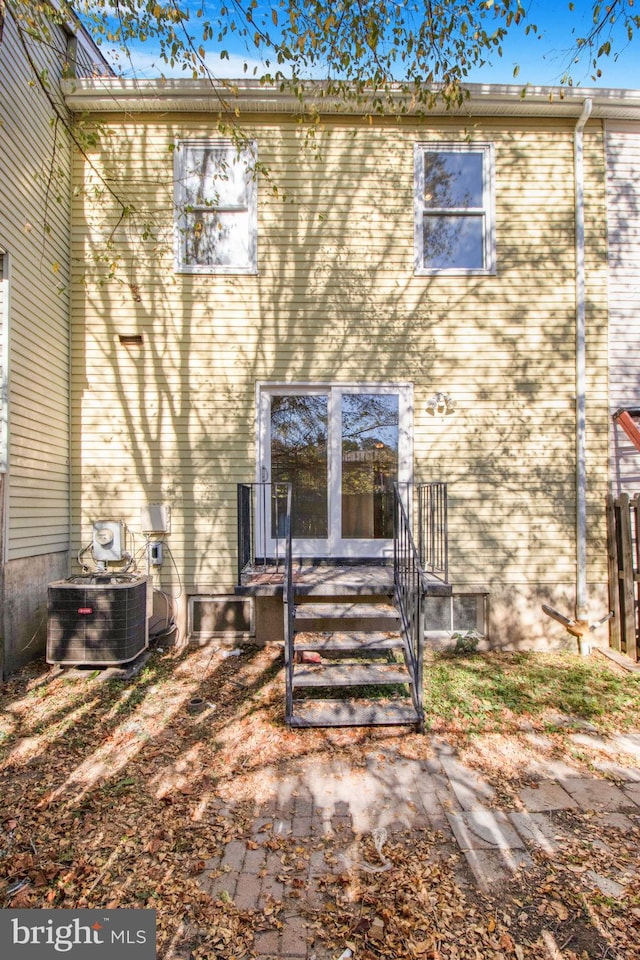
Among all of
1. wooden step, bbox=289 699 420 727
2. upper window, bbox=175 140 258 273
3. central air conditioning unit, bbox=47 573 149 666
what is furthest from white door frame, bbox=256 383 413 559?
wooden step, bbox=289 699 420 727

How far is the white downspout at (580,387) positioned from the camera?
17.4 ft

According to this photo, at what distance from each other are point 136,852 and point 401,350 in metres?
4.79

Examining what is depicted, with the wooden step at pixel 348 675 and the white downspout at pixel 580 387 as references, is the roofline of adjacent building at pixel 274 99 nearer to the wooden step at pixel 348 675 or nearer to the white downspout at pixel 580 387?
the white downspout at pixel 580 387

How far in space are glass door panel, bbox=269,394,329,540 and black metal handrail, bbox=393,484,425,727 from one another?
45.7 inches

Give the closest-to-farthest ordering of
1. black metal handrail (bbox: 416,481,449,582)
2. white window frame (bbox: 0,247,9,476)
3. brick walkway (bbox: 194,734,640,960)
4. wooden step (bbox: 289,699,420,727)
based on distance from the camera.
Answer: brick walkway (bbox: 194,734,640,960) < wooden step (bbox: 289,699,420,727) < white window frame (bbox: 0,247,9,476) < black metal handrail (bbox: 416,481,449,582)

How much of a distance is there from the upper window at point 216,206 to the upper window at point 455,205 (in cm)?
191

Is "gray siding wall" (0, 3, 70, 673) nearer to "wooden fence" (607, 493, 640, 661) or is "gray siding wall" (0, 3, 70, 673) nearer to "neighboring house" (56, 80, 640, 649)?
"neighboring house" (56, 80, 640, 649)

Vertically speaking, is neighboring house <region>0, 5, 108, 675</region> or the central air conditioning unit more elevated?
neighboring house <region>0, 5, 108, 675</region>

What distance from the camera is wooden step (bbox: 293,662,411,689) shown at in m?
3.55

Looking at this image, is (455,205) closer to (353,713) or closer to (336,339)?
(336,339)

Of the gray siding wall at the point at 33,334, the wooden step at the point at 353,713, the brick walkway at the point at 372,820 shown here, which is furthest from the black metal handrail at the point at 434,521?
the gray siding wall at the point at 33,334

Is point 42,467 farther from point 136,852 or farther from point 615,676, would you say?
point 615,676

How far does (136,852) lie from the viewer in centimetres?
231

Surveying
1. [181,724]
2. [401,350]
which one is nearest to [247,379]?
[401,350]
